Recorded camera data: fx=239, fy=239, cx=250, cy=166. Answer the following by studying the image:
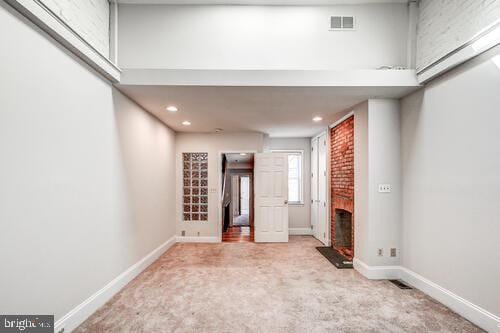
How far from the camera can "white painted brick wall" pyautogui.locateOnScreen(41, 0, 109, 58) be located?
2.02 m

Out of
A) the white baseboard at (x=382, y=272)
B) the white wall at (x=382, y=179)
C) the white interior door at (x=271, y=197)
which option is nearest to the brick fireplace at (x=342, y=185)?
the white wall at (x=382, y=179)

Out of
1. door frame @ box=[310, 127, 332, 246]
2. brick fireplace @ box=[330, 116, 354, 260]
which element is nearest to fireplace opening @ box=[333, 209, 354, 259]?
brick fireplace @ box=[330, 116, 354, 260]

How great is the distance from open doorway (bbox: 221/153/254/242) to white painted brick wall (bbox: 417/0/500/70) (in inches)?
179

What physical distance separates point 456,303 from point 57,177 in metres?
3.95

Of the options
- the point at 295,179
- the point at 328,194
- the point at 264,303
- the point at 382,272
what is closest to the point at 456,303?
the point at 382,272

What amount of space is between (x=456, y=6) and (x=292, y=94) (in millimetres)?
1823

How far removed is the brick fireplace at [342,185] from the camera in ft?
13.3

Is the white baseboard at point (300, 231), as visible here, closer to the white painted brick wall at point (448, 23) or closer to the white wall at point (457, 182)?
the white wall at point (457, 182)

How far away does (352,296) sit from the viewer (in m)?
2.79

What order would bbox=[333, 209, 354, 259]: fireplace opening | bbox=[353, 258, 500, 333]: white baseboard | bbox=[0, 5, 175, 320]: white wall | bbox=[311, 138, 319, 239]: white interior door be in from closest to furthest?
bbox=[0, 5, 175, 320]: white wall, bbox=[353, 258, 500, 333]: white baseboard, bbox=[333, 209, 354, 259]: fireplace opening, bbox=[311, 138, 319, 239]: white interior door

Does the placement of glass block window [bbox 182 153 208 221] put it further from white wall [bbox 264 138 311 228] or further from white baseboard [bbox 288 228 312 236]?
white baseboard [bbox 288 228 312 236]

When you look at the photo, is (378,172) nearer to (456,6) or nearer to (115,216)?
(456,6)

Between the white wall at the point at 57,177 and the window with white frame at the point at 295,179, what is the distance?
408cm

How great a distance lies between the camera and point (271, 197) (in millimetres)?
5430
